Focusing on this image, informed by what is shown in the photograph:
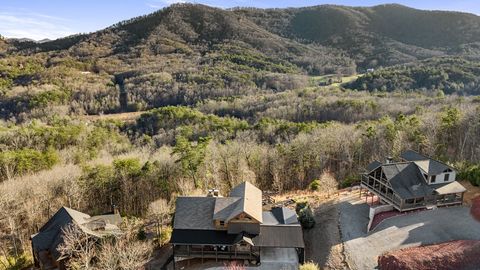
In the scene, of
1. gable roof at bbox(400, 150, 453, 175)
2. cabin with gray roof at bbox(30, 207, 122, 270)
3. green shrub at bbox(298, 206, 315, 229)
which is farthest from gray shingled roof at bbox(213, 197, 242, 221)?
gable roof at bbox(400, 150, 453, 175)

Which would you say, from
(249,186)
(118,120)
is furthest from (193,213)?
(118,120)

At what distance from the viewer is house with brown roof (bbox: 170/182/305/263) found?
26.1 meters

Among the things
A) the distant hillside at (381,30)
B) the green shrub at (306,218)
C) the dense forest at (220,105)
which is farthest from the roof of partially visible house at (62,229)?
the distant hillside at (381,30)

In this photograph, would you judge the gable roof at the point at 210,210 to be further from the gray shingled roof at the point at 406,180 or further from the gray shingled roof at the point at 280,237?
the gray shingled roof at the point at 406,180

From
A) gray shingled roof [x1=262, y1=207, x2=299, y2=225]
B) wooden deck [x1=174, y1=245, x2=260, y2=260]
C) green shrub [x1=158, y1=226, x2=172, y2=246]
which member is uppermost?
gray shingled roof [x1=262, y1=207, x2=299, y2=225]

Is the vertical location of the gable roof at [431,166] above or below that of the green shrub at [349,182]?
above

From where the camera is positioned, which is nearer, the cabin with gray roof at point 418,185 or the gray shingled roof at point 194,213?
the gray shingled roof at point 194,213

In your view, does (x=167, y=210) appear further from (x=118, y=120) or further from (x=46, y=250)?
(x=118, y=120)

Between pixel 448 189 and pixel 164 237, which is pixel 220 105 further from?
pixel 448 189

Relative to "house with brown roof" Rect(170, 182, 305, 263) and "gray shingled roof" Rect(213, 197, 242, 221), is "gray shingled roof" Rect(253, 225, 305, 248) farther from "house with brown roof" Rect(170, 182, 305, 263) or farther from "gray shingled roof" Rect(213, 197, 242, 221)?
"gray shingled roof" Rect(213, 197, 242, 221)

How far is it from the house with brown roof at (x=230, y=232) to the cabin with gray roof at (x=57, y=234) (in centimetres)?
551

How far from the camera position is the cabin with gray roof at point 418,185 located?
94.8 ft

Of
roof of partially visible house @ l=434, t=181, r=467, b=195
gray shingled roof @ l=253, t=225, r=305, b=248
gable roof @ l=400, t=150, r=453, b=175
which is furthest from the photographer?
gable roof @ l=400, t=150, r=453, b=175

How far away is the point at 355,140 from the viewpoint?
45.3 metres
